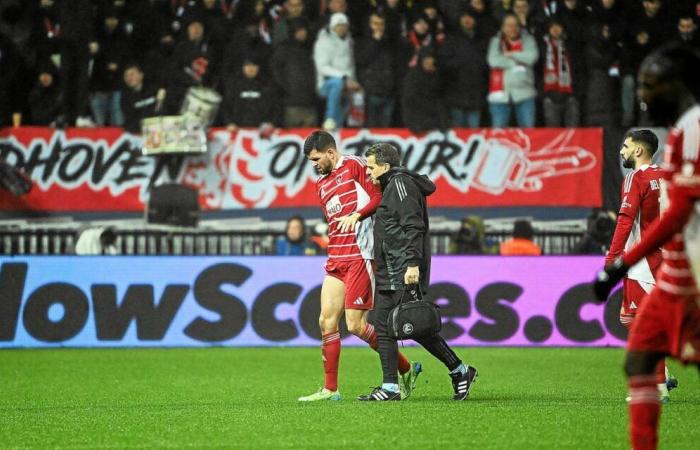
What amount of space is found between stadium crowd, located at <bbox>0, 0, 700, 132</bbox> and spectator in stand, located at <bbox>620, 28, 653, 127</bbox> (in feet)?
0.05

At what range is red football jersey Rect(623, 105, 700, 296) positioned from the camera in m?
6.14

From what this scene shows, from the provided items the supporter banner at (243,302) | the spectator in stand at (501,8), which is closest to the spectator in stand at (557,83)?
the spectator in stand at (501,8)

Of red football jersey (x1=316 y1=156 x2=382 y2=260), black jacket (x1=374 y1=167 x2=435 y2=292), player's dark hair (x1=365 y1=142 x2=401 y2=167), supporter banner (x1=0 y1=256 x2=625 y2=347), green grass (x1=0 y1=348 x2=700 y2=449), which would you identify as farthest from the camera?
supporter banner (x1=0 y1=256 x2=625 y2=347)

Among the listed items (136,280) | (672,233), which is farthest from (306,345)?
(672,233)

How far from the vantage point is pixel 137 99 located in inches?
792

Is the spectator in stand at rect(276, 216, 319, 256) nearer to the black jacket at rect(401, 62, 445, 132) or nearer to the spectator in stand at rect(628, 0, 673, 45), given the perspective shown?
the black jacket at rect(401, 62, 445, 132)

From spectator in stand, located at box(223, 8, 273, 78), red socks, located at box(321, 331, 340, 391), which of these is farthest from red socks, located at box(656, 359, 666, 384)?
spectator in stand, located at box(223, 8, 273, 78)

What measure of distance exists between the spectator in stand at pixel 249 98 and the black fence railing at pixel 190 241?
1.88 metres

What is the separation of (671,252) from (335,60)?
45.5 ft

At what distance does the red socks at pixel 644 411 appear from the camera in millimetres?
6465

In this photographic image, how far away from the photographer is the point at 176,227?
19422 mm

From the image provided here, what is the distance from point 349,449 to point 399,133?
12.4m

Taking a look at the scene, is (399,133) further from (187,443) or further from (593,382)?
(187,443)

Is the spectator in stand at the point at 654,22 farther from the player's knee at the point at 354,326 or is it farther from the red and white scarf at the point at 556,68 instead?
the player's knee at the point at 354,326
